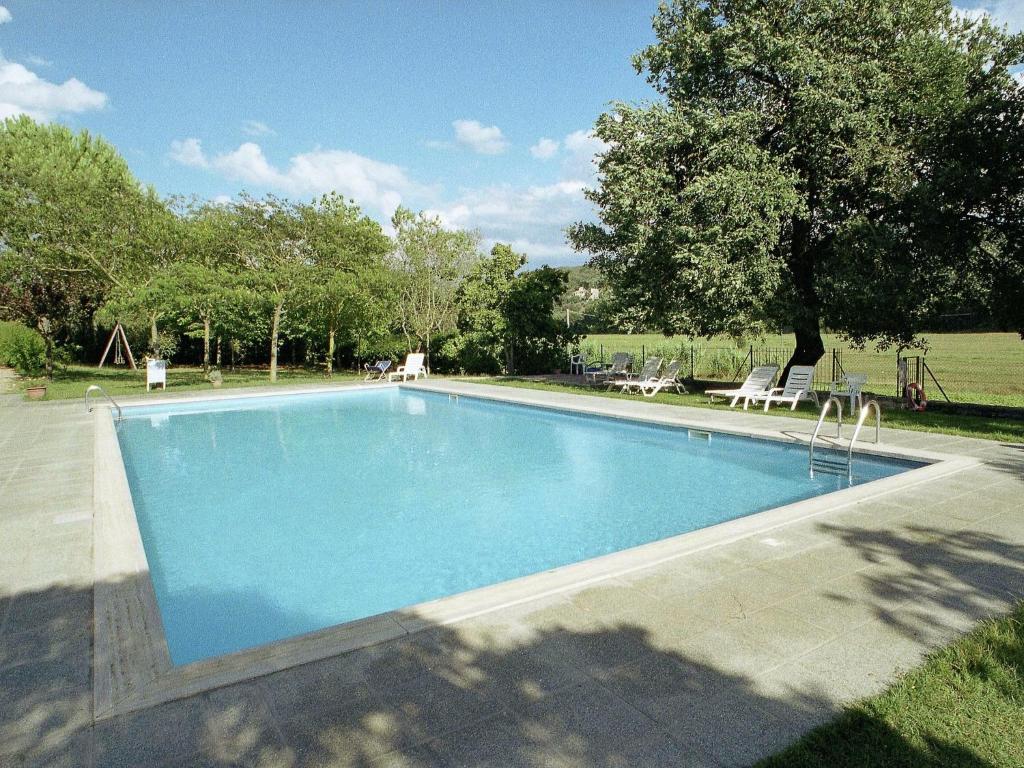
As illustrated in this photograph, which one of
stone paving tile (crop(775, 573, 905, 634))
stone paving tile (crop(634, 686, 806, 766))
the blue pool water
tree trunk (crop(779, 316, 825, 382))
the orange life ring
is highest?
tree trunk (crop(779, 316, 825, 382))

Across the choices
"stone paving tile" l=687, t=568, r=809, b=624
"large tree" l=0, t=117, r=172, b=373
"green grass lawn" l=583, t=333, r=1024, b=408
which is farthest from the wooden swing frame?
"stone paving tile" l=687, t=568, r=809, b=624

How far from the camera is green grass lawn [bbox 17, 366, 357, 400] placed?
16.2 meters

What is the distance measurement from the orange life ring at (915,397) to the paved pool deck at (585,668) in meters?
7.58

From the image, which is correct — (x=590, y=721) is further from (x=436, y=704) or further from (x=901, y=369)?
(x=901, y=369)

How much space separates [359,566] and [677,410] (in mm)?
7445

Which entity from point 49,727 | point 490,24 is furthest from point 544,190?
point 49,727

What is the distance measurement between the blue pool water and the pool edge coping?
0.59 meters

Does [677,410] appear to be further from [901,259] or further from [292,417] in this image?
[292,417]

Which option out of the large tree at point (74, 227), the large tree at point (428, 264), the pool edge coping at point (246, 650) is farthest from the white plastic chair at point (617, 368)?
the large tree at point (74, 227)

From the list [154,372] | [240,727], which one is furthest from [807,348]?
[154,372]

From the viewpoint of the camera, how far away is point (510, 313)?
751 inches

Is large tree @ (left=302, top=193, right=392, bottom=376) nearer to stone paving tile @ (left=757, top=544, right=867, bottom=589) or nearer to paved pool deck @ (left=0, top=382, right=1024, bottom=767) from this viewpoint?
paved pool deck @ (left=0, top=382, right=1024, bottom=767)

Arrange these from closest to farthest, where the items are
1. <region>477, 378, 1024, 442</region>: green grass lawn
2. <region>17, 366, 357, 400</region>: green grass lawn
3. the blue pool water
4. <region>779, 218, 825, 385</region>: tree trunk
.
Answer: the blue pool water → <region>477, 378, 1024, 442</region>: green grass lawn → <region>779, 218, 825, 385</region>: tree trunk → <region>17, 366, 357, 400</region>: green grass lawn

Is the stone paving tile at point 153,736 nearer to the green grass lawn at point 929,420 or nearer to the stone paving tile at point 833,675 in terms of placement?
the stone paving tile at point 833,675
